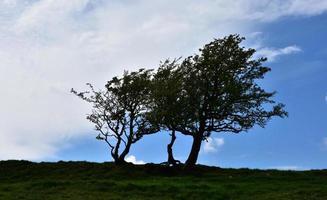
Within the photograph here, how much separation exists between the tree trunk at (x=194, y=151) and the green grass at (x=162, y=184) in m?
1.76

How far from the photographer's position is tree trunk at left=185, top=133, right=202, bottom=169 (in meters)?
56.6

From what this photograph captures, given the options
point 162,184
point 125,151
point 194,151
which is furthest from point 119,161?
point 162,184

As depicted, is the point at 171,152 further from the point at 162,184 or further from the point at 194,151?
the point at 162,184

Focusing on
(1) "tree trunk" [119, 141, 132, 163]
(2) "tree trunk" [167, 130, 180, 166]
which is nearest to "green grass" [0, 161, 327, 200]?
(2) "tree trunk" [167, 130, 180, 166]

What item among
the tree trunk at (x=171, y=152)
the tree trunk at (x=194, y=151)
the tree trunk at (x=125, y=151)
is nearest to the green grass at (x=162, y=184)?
the tree trunk at (x=194, y=151)

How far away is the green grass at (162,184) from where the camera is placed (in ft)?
118

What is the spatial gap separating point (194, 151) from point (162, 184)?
57.4ft

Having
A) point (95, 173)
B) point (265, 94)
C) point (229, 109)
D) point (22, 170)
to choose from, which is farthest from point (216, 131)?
point (22, 170)

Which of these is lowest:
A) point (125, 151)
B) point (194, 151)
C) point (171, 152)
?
point (171, 152)

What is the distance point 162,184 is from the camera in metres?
39.8

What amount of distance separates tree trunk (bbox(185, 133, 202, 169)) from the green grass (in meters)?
1.76

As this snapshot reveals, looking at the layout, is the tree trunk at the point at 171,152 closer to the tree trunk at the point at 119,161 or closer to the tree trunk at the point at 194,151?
the tree trunk at the point at 194,151

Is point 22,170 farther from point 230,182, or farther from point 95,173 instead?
point 230,182

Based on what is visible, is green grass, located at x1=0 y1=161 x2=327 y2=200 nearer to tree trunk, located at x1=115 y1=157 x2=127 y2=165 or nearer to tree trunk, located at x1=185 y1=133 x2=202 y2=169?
tree trunk, located at x1=185 y1=133 x2=202 y2=169
